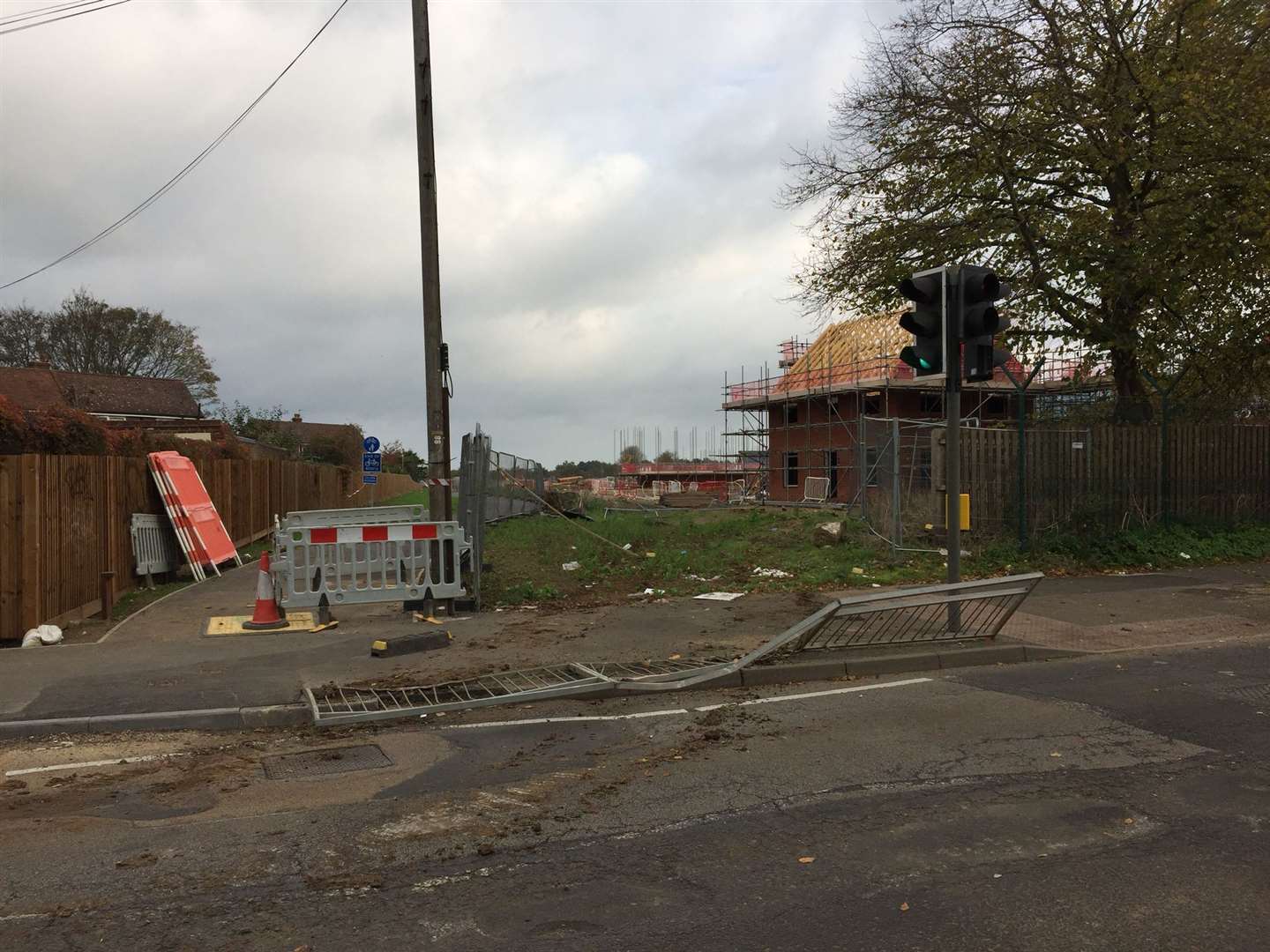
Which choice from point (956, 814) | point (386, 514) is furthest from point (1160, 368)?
point (956, 814)

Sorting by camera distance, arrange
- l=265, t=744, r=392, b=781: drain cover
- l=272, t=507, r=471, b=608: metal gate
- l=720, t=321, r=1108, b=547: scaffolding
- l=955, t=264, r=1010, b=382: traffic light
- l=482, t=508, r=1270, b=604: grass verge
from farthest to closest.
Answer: l=720, t=321, r=1108, b=547: scaffolding, l=482, t=508, r=1270, b=604: grass verge, l=272, t=507, r=471, b=608: metal gate, l=955, t=264, r=1010, b=382: traffic light, l=265, t=744, r=392, b=781: drain cover

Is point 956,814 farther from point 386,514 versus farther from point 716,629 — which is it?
point 386,514

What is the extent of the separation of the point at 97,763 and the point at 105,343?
58.2m

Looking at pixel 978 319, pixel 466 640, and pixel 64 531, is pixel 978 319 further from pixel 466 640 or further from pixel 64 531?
pixel 64 531

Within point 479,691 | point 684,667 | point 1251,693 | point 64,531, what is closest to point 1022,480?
point 1251,693

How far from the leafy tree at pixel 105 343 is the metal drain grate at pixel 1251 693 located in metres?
60.0

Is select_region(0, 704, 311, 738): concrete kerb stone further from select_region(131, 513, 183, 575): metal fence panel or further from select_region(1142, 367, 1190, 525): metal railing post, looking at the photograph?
select_region(1142, 367, 1190, 525): metal railing post

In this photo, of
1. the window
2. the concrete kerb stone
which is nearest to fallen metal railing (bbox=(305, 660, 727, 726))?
the concrete kerb stone

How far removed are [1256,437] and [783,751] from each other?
53.2 feet

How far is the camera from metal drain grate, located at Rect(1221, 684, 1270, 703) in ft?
22.9

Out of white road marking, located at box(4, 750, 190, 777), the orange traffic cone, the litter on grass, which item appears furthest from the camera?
the litter on grass

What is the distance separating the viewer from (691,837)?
4.51m

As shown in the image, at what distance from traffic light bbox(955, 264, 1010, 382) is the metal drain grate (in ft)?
10.7

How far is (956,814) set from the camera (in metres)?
4.75
